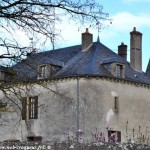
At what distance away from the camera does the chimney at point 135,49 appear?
3366 centimetres

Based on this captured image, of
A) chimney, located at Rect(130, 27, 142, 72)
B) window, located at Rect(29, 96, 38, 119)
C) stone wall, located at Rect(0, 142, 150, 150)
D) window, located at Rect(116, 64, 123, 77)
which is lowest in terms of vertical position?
stone wall, located at Rect(0, 142, 150, 150)

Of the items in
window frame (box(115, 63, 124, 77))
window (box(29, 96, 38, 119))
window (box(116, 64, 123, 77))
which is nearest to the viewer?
window frame (box(115, 63, 124, 77))

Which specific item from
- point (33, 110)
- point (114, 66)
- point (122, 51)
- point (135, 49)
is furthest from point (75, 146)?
point (122, 51)

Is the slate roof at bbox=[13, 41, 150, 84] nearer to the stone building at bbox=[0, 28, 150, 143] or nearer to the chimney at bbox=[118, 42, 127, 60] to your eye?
the stone building at bbox=[0, 28, 150, 143]

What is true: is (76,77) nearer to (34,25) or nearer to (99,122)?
(99,122)

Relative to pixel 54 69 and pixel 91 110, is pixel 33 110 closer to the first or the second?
pixel 54 69

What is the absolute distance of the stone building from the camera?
30.1 metres

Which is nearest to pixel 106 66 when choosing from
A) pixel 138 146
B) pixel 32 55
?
pixel 32 55

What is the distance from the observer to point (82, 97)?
30109 millimetres

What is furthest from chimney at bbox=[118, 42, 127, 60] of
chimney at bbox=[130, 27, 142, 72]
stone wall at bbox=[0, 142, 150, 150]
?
stone wall at bbox=[0, 142, 150, 150]

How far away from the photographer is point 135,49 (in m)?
33.6

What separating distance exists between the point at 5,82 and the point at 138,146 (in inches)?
149

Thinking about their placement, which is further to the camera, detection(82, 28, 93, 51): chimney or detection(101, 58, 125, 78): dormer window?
detection(82, 28, 93, 51): chimney

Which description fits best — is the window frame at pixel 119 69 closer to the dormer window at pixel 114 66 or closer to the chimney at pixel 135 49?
the dormer window at pixel 114 66
